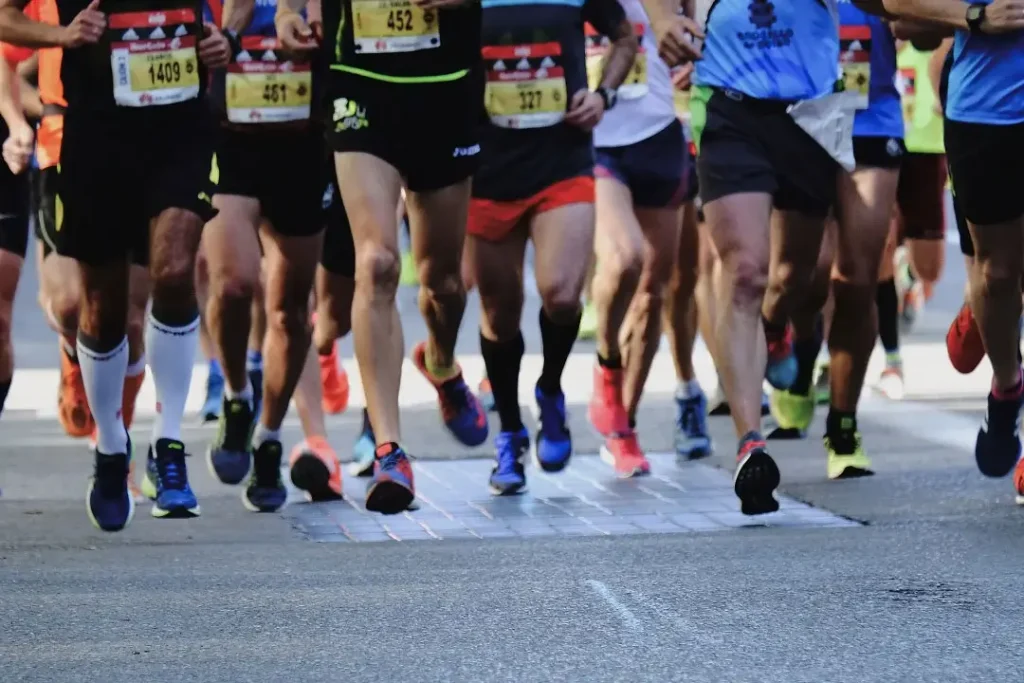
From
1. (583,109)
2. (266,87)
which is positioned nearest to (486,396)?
(583,109)

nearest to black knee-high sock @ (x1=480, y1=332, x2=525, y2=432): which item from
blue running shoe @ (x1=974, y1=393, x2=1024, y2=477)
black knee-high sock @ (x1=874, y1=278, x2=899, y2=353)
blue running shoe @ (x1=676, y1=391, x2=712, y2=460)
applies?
blue running shoe @ (x1=676, y1=391, x2=712, y2=460)

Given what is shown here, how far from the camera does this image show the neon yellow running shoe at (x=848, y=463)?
8.98 m

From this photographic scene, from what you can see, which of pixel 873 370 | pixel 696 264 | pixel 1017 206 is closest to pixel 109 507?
pixel 1017 206

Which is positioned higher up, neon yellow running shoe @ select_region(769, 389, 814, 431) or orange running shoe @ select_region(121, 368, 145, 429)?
orange running shoe @ select_region(121, 368, 145, 429)

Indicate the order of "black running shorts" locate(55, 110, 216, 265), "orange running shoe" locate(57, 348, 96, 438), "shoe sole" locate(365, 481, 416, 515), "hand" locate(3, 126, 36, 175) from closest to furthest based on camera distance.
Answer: "shoe sole" locate(365, 481, 416, 515) < "black running shorts" locate(55, 110, 216, 265) < "hand" locate(3, 126, 36, 175) < "orange running shoe" locate(57, 348, 96, 438)

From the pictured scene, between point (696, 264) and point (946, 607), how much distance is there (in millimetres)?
4842

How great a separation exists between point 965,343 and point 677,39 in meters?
1.76

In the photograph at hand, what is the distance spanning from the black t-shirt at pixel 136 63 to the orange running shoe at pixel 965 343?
9.37 feet

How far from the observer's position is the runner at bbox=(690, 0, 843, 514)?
25.9 feet

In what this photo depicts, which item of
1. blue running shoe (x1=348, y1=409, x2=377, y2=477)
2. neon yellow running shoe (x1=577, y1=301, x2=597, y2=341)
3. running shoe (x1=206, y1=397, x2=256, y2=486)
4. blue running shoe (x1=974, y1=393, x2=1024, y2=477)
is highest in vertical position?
blue running shoe (x1=974, y1=393, x2=1024, y2=477)

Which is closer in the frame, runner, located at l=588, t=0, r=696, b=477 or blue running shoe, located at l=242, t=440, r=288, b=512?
blue running shoe, located at l=242, t=440, r=288, b=512

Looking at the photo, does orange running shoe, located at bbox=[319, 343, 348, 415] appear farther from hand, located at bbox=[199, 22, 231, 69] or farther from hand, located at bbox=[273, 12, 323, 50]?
hand, located at bbox=[199, 22, 231, 69]

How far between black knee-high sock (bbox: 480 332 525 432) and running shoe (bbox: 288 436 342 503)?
2.02 ft

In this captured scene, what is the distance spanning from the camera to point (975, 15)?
24.3 ft
